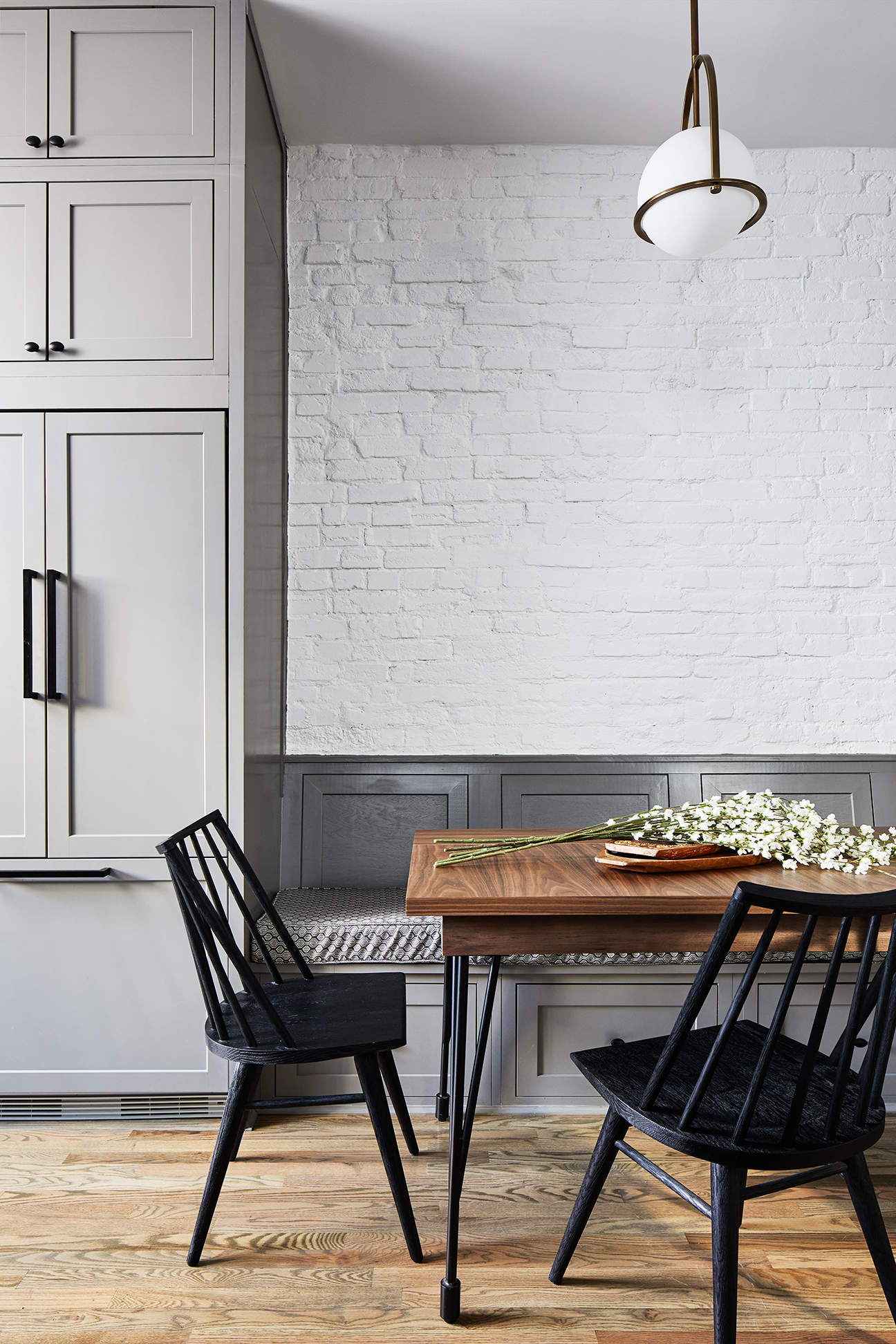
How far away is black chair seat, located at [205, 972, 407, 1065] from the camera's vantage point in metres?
1.55

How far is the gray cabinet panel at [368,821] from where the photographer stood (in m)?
2.60

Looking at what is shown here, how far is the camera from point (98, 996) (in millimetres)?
2125

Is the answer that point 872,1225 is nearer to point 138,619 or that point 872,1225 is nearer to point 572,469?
point 138,619

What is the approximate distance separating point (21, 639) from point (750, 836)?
1756 millimetres

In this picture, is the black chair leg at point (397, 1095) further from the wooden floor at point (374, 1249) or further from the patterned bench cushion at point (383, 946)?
the patterned bench cushion at point (383, 946)

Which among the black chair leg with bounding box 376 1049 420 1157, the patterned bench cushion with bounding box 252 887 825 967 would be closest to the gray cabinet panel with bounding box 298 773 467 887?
the patterned bench cushion with bounding box 252 887 825 967

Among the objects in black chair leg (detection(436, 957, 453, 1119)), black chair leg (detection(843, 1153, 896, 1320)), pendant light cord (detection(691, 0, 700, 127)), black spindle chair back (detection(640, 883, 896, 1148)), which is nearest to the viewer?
black spindle chair back (detection(640, 883, 896, 1148))

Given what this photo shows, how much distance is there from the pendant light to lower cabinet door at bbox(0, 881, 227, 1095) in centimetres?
184

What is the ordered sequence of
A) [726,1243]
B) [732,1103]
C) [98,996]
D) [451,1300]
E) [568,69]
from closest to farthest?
[726,1243] → [732,1103] → [451,1300] → [98,996] → [568,69]

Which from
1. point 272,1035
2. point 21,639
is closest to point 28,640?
point 21,639

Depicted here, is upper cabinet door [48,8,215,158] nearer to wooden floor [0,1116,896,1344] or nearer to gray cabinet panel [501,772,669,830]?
gray cabinet panel [501,772,669,830]

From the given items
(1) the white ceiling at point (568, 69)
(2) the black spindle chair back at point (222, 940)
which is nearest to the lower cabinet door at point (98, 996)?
(2) the black spindle chair back at point (222, 940)

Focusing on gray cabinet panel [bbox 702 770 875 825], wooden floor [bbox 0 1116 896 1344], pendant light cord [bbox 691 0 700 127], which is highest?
pendant light cord [bbox 691 0 700 127]

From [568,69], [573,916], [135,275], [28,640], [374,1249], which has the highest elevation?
[568,69]
